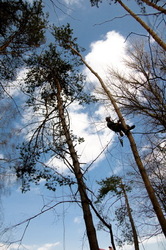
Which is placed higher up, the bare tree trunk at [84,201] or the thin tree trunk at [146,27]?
the thin tree trunk at [146,27]

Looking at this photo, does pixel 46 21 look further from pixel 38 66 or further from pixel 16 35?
pixel 16 35

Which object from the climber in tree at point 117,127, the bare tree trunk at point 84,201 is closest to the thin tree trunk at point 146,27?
the climber in tree at point 117,127

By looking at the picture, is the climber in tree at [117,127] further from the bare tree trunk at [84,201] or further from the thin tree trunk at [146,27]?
the thin tree trunk at [146,27]

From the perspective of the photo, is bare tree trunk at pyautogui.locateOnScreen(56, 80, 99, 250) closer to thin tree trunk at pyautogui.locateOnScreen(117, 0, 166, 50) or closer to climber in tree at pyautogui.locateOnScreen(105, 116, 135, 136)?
climber in tree at pyautogui.locateOnScreen(105, 116, 135, 136)

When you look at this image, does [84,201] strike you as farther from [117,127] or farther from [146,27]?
[146,27]

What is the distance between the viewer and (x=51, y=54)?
6.32 metres

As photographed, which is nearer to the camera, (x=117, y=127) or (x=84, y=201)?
(x=84, y=201)

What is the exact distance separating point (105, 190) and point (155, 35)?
9.09 meters

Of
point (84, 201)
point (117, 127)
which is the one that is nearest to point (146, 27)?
point (117, 127)

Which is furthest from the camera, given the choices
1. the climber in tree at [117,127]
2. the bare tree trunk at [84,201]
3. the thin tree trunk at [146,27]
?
the climber in tree at [117,127]

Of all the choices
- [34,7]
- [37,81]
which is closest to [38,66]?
[37,81]

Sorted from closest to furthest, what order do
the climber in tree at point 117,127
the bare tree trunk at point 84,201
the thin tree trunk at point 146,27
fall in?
the thin tree trunk at point 146,27 → the bare tree trunk at point 84,201 → the climber in tree at point 117,127

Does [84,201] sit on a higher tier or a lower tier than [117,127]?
lower

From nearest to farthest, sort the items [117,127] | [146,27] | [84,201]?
[84,201] < [146,27] < [117,127]
